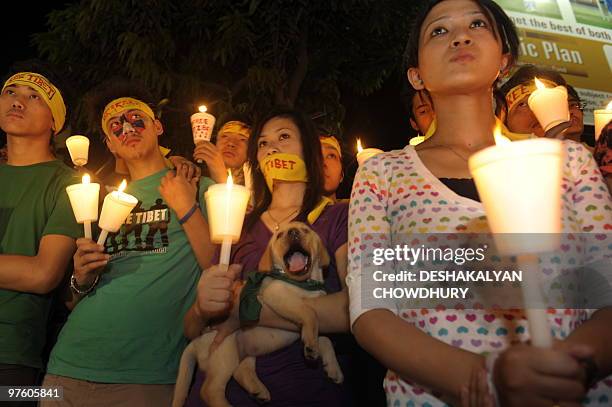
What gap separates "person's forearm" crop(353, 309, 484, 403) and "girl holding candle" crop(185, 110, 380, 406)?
2.34 feet

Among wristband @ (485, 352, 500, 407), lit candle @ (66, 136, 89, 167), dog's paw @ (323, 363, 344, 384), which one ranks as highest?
lit candle @ (66, 136, 89, 167)

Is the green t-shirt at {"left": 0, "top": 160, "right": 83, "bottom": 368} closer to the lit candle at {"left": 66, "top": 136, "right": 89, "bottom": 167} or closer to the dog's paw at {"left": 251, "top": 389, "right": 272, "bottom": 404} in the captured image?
the lit candle at {"left": 66, "top": 136, "right": 89, "bottom": 167}

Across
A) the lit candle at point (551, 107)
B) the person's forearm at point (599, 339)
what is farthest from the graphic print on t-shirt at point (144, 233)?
the person's forearm at point (599, 339)

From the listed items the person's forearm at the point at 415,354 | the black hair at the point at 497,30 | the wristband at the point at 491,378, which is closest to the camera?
the wristband at the point at 491,378

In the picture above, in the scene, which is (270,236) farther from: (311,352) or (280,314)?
(311,352)

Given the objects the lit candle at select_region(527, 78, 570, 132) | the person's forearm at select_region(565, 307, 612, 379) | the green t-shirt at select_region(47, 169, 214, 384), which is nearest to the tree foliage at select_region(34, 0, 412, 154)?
the green t-shirt at select_region(47, 169, 214, 384)

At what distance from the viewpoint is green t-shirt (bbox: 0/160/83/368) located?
9.88ft

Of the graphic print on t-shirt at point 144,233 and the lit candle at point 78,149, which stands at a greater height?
the lit candle at point 78,149

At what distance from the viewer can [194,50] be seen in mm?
9727

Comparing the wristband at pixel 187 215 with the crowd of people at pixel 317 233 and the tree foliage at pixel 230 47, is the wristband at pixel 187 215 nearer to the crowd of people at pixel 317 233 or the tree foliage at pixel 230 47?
the crowd of people at pixel 317 233

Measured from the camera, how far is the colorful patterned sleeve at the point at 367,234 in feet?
5.42

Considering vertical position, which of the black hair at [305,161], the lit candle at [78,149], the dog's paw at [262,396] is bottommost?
the dog's paw at [262,396]

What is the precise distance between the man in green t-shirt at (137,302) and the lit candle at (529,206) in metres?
2.21

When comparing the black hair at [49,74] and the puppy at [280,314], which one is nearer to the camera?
the puppy at [280,314]
